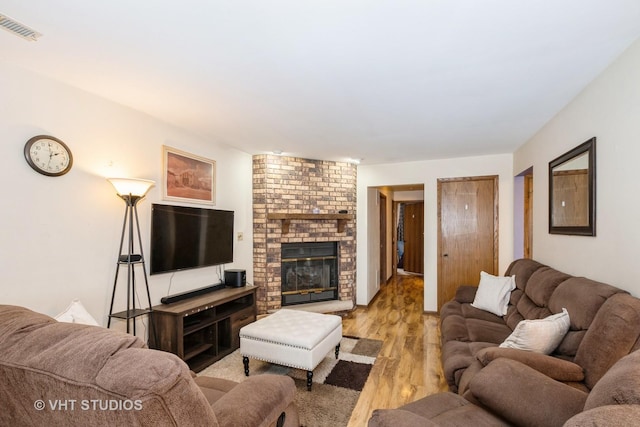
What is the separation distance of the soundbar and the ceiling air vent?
2.20 m

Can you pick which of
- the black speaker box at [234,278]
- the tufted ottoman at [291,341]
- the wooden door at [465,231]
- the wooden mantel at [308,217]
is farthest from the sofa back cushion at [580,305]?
the black speaker box at [234,278]

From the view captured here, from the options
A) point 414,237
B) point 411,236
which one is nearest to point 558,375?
point 414,237

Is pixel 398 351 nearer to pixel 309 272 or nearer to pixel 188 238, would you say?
pixel 309 272

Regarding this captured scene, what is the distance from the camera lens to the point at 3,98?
1.97m

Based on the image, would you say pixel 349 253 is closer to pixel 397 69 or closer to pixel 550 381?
pixel 397 69

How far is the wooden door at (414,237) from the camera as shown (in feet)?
26.7

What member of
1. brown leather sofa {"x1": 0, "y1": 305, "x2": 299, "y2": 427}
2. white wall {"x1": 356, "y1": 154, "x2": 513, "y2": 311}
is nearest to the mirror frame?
white wall {"x1": 356, "y1": 154, "x2": 513, "y2": 311}

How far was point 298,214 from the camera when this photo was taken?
4.45 m

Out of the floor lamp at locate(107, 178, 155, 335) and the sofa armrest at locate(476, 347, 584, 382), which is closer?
the sofa armrest at locate(476, 347, 584, 382)

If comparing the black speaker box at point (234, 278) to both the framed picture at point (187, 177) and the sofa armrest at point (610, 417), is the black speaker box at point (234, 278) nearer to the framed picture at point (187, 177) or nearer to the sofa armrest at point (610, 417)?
the framed picture at point (187, 177)

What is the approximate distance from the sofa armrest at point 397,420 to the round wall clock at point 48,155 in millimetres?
2559

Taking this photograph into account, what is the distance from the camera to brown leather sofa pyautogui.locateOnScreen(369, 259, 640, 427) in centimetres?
88

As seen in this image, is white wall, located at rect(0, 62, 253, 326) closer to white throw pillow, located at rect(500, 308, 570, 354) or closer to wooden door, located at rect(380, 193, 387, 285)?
white throw pillow, located at rect(500, 308, 570, 354)

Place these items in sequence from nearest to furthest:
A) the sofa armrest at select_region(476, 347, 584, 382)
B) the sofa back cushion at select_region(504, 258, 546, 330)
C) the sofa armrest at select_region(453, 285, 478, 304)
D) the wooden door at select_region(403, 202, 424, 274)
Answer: the sofa armrest at select_region(476, 347, 584, 382), the sofa back cushion at select_region(504, 258, 546, 330), the sofa armrest at select_region(453, 285, 478, 304), the wooden door at select_region(403, 202, 424, 274)
